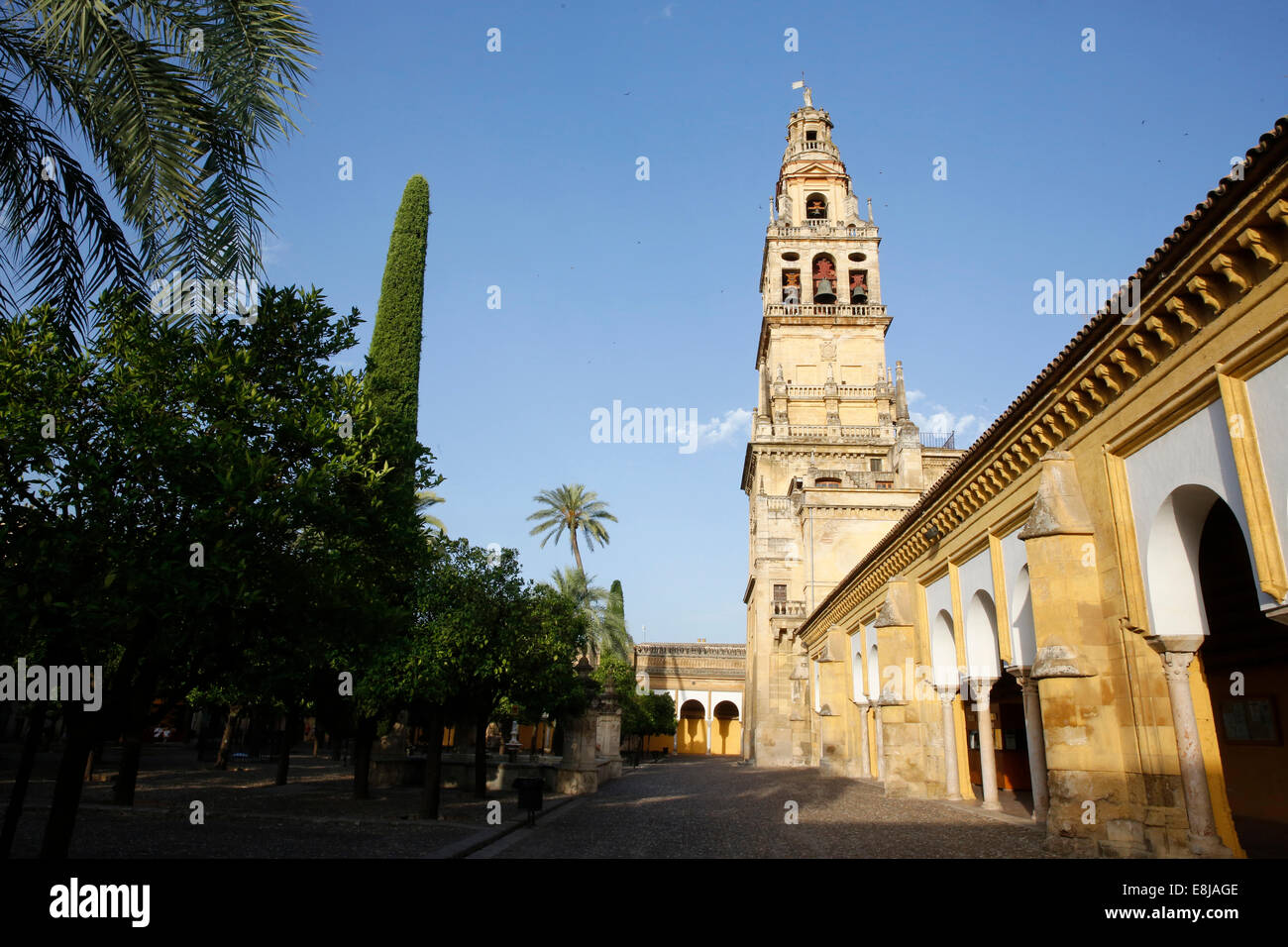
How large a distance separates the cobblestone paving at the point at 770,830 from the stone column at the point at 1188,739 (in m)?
2.63

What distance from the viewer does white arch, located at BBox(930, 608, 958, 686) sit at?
1730 cm

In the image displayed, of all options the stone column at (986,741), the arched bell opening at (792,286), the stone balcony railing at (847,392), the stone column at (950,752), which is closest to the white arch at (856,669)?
the stone column at (950,752)

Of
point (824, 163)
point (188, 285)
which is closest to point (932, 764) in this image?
point (188, 285)

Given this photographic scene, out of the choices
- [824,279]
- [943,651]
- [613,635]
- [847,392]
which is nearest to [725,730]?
[613,635]

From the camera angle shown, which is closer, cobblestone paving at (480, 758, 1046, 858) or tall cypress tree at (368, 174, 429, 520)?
cobblestone paving at (480, 758, 1046, 858)

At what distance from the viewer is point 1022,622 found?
1266 centimetres

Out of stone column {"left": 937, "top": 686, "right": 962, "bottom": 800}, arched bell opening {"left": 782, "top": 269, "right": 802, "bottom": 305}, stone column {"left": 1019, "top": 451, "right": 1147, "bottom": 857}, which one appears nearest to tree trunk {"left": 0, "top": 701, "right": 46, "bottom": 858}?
stone column {"left": 1019, "top": 451, "right": 1147, "bottom": 857}

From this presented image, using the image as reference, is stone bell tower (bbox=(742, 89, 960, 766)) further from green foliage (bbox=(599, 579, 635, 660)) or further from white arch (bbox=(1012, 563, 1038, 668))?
white arch (bbox=(1012, 563, 1038, 668))

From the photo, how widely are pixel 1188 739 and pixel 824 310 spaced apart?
4370 cm

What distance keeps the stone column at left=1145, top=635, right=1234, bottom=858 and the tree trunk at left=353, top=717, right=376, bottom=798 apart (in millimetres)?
16351

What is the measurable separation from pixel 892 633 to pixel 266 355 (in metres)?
15.6

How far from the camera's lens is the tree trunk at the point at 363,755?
18.7 m

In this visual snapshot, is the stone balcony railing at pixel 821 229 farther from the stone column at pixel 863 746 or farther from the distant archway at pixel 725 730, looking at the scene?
the distant archway at pixel 725 730
